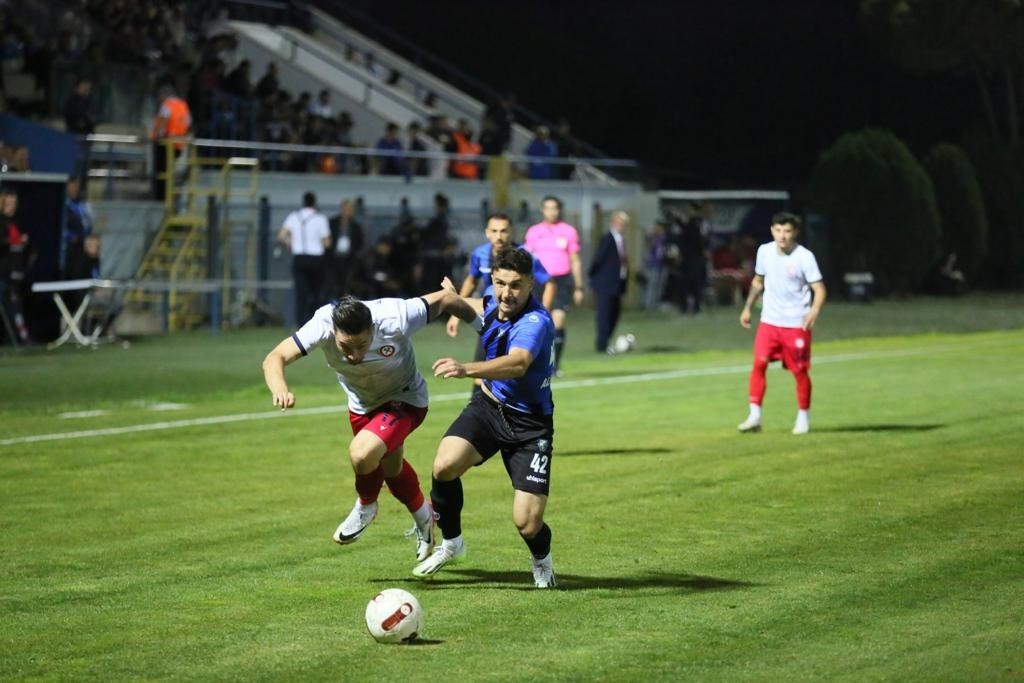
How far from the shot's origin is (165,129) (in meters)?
30.9

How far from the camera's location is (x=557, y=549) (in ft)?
35.1

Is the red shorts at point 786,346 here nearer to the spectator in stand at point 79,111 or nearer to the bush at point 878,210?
the spectator in stand at point 79,111

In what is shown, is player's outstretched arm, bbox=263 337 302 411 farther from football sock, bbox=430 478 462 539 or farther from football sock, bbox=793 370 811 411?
football sock, bbox=793 370 811 411

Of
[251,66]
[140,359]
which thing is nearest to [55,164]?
[140,359]

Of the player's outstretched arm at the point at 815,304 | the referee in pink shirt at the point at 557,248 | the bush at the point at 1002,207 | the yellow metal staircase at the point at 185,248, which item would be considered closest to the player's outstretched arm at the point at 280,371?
the player's outstretched arm at the point at 815,304

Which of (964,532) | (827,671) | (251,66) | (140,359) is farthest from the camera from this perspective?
(251,66)

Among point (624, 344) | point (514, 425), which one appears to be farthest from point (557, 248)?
point (514, 425)

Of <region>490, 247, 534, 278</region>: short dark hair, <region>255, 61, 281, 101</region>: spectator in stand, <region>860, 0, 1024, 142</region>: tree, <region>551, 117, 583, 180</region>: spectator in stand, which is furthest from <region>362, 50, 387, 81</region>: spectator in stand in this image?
<region>490, 247, 534, 278</region>: short dark hair

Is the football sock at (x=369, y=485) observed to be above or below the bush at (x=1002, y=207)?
below

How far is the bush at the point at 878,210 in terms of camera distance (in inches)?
1646

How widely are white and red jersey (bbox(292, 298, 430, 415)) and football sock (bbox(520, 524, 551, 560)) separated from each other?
1221 millimetres

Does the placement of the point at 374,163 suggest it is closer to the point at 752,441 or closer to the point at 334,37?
the point at 334,37

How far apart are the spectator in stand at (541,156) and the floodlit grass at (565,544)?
731 inches

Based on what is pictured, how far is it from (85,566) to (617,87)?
44890mm
